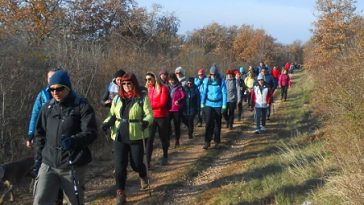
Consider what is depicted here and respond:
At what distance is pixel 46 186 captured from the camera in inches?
198

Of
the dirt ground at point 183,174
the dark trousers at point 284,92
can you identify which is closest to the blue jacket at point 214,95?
the dirt ground at point 183,174

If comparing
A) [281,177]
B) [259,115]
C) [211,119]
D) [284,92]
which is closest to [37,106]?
[281,177]

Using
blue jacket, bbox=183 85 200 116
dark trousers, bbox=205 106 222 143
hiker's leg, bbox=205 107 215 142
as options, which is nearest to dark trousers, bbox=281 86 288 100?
blue jacket, bbox=183 85 200 116

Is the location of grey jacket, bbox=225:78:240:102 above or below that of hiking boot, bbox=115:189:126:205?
above

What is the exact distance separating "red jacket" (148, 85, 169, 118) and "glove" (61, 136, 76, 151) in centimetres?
440

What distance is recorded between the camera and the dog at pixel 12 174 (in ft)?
24.4

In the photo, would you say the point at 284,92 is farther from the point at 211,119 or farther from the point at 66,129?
the point at 66,129

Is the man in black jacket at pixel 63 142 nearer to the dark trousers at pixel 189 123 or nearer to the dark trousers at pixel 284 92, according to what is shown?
the dark trousers at pixel 189 123

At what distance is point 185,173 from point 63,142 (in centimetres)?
420

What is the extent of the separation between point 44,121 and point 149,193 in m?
2.84

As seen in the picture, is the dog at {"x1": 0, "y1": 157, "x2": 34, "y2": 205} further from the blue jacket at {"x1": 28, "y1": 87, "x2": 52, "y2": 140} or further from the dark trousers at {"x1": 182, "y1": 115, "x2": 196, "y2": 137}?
the dark trousers at {"x1": 182, "y1": 115, "x2": 196, "y2": 137}

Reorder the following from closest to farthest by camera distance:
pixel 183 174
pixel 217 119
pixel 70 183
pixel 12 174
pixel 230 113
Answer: pixel 70 183 → pixel 12 174 → pixel 183 174 → pixel 217 119 → pixel 230 113

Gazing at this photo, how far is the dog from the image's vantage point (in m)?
7.45

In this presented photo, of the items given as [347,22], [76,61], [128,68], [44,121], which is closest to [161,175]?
[44,121]
